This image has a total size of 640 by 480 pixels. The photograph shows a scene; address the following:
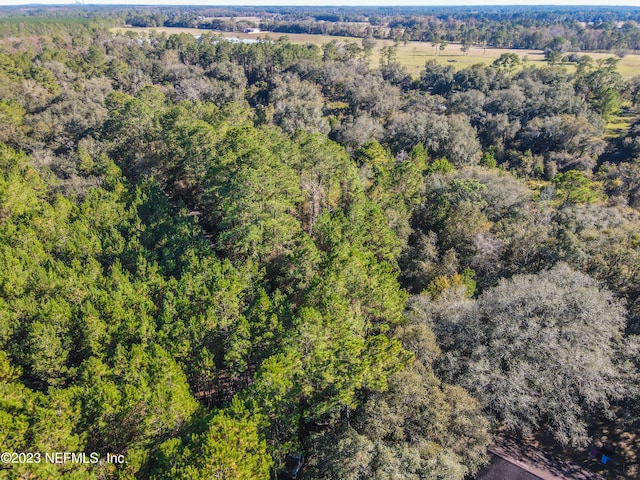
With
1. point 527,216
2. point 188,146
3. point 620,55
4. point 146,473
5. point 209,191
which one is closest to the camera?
point 146,473

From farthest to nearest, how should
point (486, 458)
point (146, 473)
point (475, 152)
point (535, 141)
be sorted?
point (535, 141) → point (475, 152) → point (486, 458) → point (146, 473)

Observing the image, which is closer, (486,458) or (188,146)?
(486,458)

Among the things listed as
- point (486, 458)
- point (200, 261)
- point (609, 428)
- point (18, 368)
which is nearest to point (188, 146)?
point (200, 261)

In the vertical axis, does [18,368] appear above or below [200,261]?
below

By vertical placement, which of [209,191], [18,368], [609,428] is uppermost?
[209,191]

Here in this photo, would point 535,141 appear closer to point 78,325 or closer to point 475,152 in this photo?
point 475,152

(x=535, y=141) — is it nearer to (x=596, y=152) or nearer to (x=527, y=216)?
(x=596, y=152)

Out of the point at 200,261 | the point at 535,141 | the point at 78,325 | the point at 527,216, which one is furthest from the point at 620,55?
the point at 78,325
